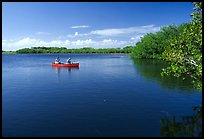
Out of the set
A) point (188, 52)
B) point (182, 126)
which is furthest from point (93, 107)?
point (188, 52)

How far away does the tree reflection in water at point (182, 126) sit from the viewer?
59.1 ft

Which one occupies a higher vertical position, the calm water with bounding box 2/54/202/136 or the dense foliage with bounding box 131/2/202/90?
the dense foliage with bounding box 131/2/202/90

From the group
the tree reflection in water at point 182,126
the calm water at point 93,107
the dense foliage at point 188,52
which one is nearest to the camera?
the dense foliage at point 188,52

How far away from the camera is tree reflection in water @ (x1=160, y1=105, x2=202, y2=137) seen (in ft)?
59.1

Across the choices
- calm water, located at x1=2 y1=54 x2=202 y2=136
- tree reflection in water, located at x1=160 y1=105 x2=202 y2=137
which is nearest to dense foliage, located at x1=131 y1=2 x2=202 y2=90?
tree reflection in water, located at x1=160 y1=105 x2=202 y2=137

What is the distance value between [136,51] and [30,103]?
3471 inches

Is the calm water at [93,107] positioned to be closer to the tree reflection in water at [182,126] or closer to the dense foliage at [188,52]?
the tree reflection in water at [182,126]

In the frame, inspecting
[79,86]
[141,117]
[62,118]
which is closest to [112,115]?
[141,117]

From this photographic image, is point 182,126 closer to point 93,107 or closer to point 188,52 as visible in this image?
point 188,52

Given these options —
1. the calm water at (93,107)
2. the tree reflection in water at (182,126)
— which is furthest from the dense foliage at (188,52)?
the calm water at (93,107)

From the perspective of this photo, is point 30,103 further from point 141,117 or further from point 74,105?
point 141,117

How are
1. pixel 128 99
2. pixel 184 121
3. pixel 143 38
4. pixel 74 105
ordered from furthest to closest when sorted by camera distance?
pixel 143 38, pixel 128 99, pixel 74 105, pixel 184 121

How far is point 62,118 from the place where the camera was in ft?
71.0

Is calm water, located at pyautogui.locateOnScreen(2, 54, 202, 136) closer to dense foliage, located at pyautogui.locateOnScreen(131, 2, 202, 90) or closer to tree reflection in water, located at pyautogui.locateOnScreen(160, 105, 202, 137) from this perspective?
tree reflection in water, located at pyautogui.locateOnScreen(160, 105, 202, 137)
